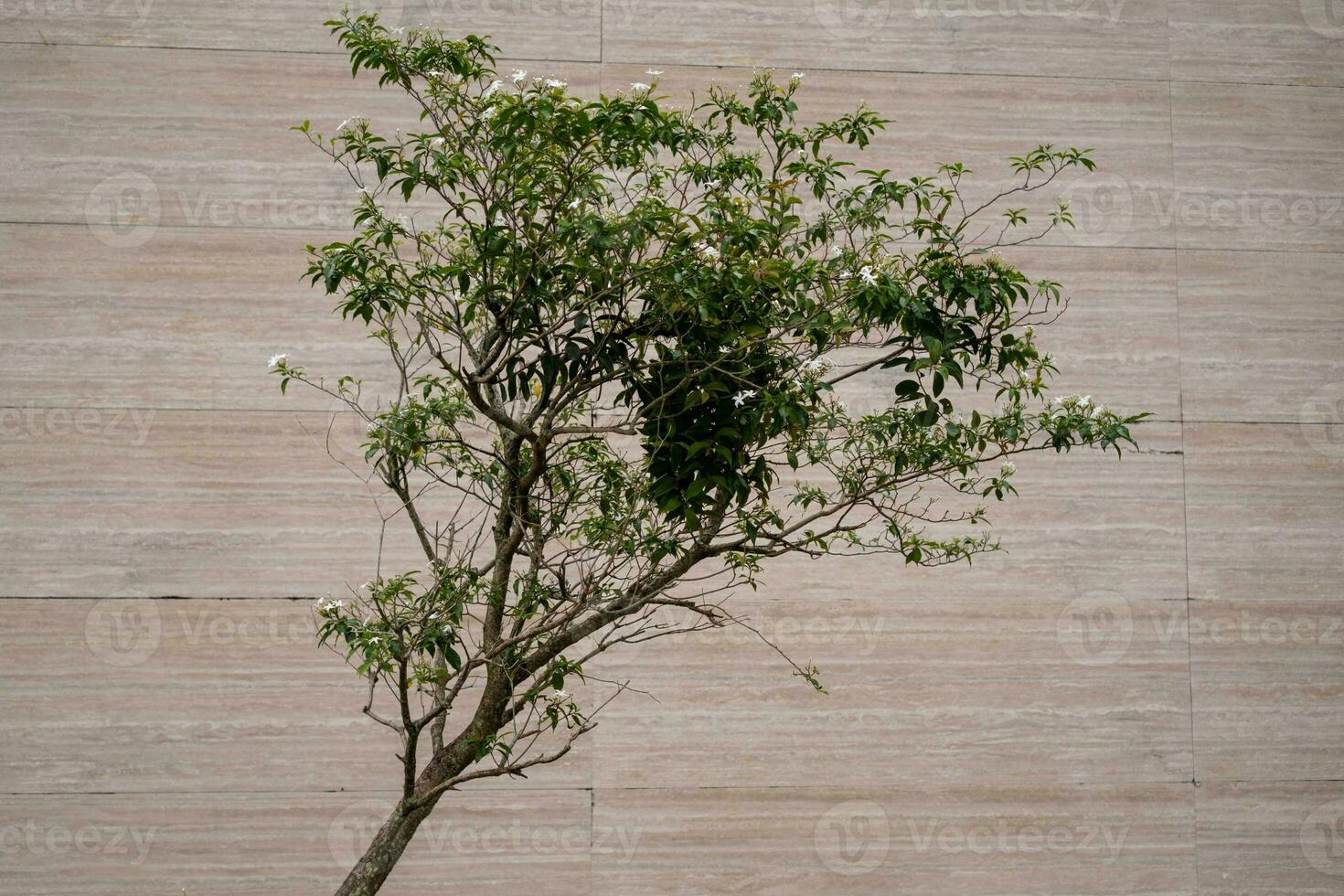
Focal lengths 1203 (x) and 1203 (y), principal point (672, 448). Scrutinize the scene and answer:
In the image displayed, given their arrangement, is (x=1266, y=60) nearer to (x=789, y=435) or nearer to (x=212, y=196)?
(x=789, y=435)

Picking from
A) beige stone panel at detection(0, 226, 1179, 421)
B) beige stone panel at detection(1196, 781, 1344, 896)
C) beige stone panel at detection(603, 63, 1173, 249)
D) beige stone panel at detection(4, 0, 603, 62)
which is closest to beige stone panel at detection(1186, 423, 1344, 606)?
beige stone panel at detection(1196, 781, 1344, 896)

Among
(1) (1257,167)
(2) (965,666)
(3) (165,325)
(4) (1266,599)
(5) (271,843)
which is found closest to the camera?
(5) (271,843)

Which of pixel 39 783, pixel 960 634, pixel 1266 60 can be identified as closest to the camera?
pixel 39 783

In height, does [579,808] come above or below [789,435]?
below

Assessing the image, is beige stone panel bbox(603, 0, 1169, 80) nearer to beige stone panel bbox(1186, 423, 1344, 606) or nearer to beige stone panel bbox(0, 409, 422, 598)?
beige stone panel bbox(1186, 423, 1344, 606)

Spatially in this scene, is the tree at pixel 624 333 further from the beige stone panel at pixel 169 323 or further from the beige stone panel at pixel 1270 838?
the beige stone panel at pixel 1270 838

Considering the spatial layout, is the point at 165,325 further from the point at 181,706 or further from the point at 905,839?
the point at 905,839

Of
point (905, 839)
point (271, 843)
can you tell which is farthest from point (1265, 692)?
point (271, 843)

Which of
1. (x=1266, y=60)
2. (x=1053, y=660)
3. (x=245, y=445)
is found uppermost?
(x=1266, y=60)

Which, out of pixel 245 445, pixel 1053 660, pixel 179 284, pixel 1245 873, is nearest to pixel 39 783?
pixel 245 445

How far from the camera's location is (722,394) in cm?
201

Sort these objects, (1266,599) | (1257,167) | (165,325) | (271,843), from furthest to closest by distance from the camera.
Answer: (1257,167), (1266,599), (165,325), (271,843)

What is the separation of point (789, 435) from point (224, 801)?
248cm

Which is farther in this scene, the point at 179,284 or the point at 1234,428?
the point at 1234,428
